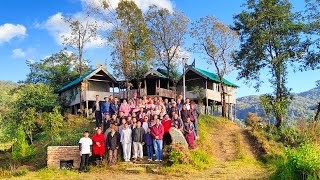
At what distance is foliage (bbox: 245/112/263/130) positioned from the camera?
901 inches

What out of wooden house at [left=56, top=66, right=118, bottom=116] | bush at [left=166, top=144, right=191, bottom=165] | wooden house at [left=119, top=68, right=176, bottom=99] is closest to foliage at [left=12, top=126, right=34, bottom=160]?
bush at [left=166, top=144, right=191, bottom=165]

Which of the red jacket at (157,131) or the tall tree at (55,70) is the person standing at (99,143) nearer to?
the red jacket at (157,131)

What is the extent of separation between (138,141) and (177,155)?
5.75 ft

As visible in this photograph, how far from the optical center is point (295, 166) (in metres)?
8.86

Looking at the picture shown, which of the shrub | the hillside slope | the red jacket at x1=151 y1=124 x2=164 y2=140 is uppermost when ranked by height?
the red jacket at x1=151 y1=124 x2=164 y2=140

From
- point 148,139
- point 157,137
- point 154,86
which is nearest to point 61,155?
point 148,139

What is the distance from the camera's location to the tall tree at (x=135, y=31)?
1265 inches

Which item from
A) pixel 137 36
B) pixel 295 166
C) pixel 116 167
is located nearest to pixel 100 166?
pixel 116 167

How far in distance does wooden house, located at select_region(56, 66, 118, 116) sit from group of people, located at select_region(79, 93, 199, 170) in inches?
714

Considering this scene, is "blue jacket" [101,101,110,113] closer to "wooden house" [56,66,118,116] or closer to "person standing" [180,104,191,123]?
"person standing" [180,104,191,123]

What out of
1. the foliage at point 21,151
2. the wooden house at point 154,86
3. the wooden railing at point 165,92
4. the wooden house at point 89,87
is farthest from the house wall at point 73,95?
the foliage at point 21,151

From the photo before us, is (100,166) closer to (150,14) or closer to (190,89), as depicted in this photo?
(150,14)

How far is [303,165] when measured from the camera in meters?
8.60

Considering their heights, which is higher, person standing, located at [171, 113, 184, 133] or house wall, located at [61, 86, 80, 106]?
house wall, located at [61, 86, 80, 106]
